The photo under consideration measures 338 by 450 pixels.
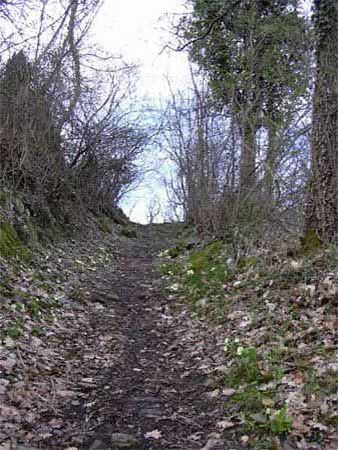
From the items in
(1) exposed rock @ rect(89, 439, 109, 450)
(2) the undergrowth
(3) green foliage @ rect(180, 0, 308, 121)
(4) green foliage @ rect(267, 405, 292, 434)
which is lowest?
(1) exposed rock @ rect(89, 439, 109, 450)

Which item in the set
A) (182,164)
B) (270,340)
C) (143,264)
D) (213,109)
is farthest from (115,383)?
(182,164)

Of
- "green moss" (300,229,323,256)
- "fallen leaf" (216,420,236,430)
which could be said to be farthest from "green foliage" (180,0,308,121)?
"fallen leaf" (216,420,236,430)

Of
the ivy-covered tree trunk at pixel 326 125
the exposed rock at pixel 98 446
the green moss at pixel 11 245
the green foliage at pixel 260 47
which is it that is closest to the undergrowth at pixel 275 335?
the ivy-covered tree trunk at pixel 326 125

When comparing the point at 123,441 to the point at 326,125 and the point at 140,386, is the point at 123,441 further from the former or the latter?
the point at 326,125

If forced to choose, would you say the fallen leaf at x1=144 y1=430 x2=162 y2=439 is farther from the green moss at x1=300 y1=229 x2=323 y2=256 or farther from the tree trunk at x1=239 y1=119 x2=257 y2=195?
the tree trunk at x1=239 y1=119 x2=257 y2=195

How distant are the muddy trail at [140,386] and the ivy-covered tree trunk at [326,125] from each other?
8.17ft

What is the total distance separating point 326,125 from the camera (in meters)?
6.92

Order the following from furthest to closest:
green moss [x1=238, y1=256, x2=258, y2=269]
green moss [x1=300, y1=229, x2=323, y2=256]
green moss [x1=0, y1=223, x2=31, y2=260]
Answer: green moss [x1=238, y1=256, x2=258, y2=269], green moss [x1=0, y1=223, x2=31, y2=260], green moss [x1=300, y1=229, x2=323, y2=256]

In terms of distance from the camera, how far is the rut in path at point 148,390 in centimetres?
349

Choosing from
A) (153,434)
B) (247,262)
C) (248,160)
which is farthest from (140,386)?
(248,160)

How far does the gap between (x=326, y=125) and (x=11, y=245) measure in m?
5.29

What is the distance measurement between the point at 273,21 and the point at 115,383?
9.12m

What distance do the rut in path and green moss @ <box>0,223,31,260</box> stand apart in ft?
5.08

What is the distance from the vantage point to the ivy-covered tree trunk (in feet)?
22.4
